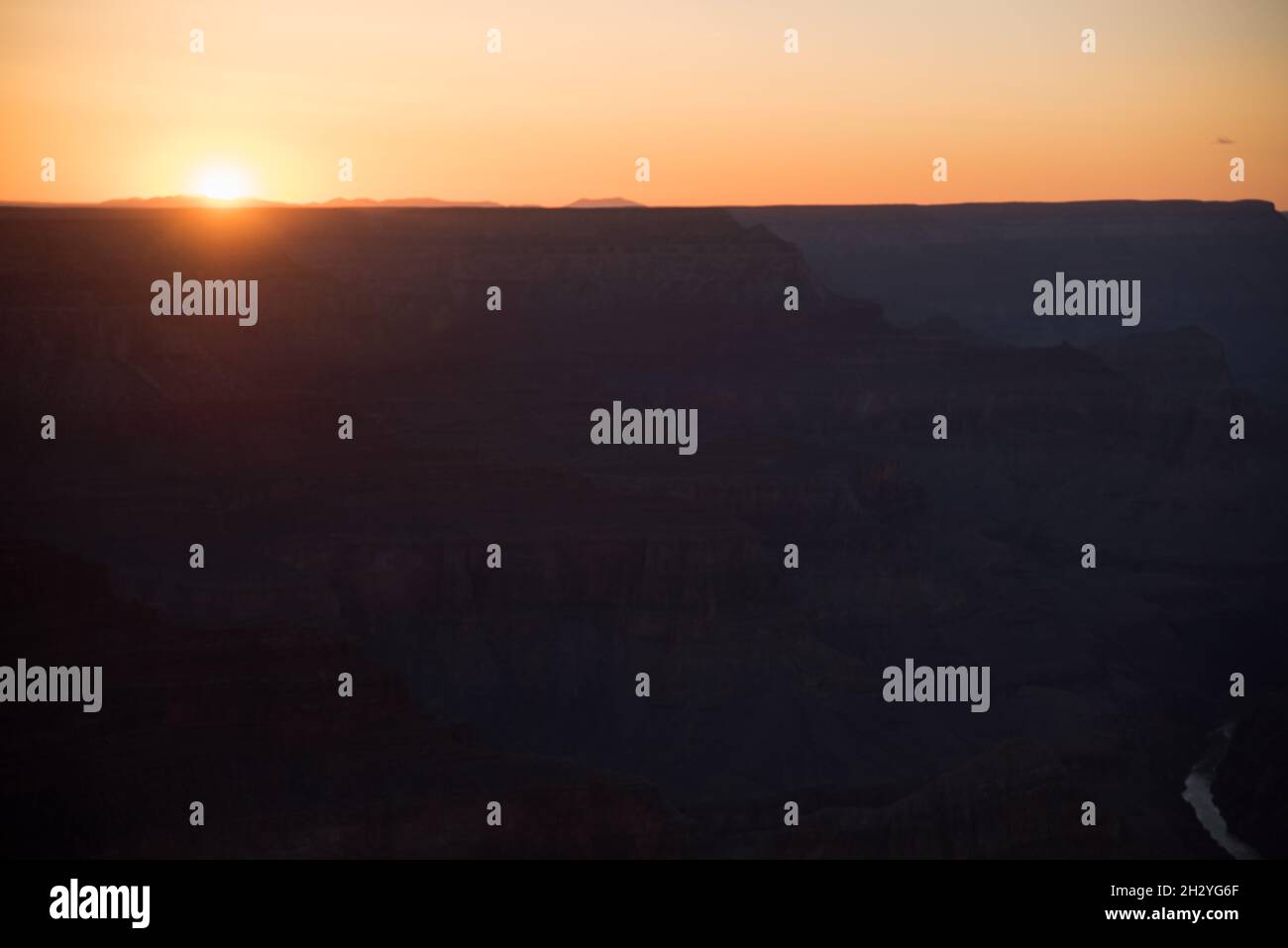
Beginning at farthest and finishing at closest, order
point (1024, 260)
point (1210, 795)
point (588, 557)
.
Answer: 1. point (1024, 260)
2. point (588, 557)
3. point (1210, 795)

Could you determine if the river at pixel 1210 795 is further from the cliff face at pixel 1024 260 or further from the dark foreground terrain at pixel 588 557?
the cliff face at pixel 1024 260

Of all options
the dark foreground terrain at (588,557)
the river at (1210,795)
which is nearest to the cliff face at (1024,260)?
the dark foreground terrain at (588,557)

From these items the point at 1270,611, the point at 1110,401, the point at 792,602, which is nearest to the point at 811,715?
the point at 792,602

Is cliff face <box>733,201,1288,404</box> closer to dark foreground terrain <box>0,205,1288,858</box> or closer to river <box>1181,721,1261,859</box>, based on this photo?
dark foreground terrain <box>0,205,1288,858</box>

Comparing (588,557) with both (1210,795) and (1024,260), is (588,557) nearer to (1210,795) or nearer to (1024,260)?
(1210,795)

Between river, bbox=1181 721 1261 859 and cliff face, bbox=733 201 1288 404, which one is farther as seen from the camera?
cliff face, bbox=733 201 1288 404

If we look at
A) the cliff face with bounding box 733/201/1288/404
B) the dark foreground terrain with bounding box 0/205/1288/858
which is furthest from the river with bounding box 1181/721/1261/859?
the cliff face with bounding box 733/201/1288/404

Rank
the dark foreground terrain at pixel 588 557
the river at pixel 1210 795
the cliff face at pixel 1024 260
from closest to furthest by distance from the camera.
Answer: the dark foreground terrain at pixel 588 557 → the river at pixel 1210 795 → the cliff face at pixel 1024 260

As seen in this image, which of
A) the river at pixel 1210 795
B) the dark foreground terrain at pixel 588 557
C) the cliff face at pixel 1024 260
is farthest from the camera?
the cliff face at pixel 1024 260

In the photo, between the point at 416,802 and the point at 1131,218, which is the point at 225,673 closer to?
the point at 416,802

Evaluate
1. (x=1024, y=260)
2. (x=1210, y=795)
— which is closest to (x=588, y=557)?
(x=1210, y=795)
